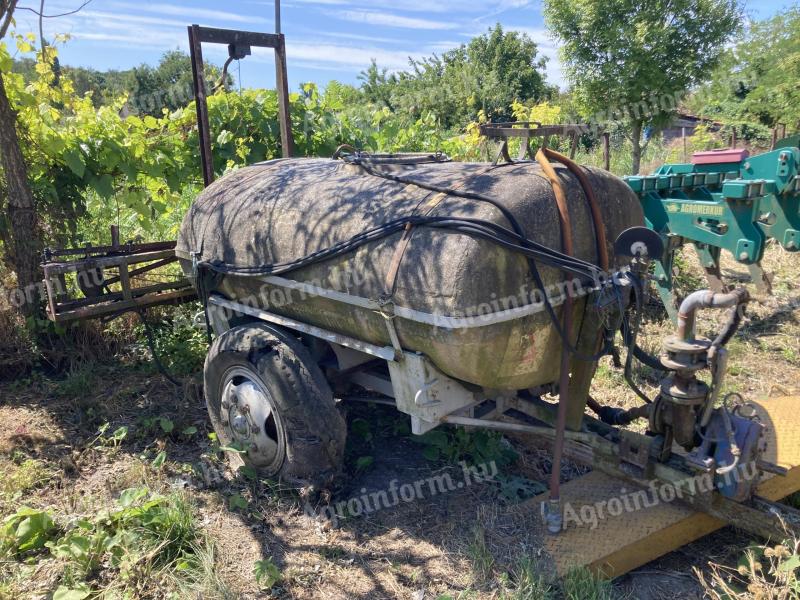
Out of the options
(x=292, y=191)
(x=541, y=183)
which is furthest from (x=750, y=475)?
(x=292, y=191)

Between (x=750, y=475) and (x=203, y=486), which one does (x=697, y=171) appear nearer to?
(x=750, y=475)

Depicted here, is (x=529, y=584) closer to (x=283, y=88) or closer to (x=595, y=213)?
(x=595, y=213)

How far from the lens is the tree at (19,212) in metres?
4.82

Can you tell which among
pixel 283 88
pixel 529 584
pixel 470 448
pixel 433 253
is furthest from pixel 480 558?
pixel 283 88

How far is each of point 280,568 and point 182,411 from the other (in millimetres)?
1868

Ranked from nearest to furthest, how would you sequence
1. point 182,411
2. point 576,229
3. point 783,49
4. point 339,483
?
point 576,229
point 339,483
point 182,411
point 783,49

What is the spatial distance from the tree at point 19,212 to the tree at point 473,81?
82.8 ft

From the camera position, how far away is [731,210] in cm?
521

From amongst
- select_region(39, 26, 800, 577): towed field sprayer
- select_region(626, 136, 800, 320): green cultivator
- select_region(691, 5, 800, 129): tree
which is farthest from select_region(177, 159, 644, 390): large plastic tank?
select_region(691, 5, 800, 129): tree

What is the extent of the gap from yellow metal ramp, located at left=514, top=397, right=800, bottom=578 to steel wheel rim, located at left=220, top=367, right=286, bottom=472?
1.40m

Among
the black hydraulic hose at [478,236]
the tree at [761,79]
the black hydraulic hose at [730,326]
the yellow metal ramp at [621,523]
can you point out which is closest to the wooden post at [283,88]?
the black hydraulic hose at [478,236]

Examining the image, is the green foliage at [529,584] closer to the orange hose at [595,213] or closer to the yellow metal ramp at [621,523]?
the yellow metal ramp at [621,523]

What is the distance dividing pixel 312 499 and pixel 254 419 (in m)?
0.57

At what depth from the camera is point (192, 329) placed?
5.52 meters
